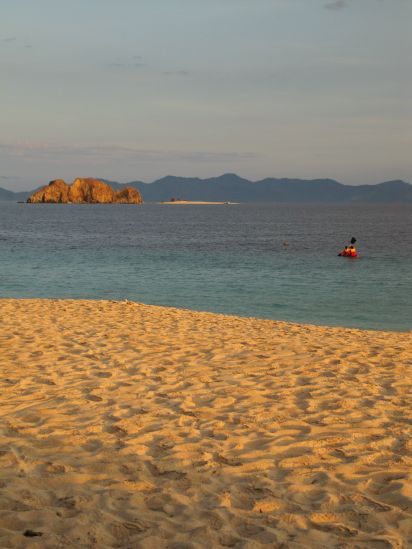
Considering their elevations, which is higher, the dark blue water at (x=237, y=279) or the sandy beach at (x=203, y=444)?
the sandy beach at (x=203, y=444)

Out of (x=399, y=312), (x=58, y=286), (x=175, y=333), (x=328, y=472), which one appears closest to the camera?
(x=328, y=472)

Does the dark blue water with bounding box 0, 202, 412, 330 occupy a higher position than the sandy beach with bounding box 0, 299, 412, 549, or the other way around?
the sandy beach with bounding box 0, 299, 412, 549

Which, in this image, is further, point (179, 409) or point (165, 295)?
point (165, 295)

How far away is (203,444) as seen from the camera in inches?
239

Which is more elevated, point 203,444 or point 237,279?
point 203,444

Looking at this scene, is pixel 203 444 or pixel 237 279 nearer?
pixel 203 444

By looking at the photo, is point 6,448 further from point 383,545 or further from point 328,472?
point 383,545

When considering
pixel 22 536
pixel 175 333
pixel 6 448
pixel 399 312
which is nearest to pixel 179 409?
pixel 6 448

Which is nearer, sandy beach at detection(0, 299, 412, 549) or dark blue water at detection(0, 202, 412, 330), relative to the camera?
sandy beach at detection(0, 299, 412, 549)

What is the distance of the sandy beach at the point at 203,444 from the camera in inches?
175

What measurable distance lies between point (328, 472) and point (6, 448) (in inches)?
124

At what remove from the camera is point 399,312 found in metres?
21.0

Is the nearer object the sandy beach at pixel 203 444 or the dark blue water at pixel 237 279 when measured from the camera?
the sandy beach at pixel 203 444

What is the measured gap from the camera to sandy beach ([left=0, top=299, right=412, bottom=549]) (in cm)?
444
